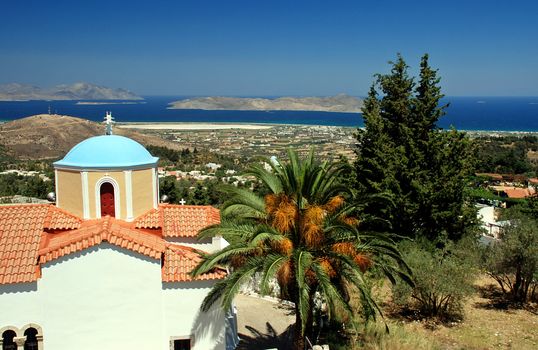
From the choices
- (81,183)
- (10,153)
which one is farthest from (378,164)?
(10,153)

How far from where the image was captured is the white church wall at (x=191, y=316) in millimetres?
11945

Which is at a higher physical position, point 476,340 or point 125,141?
point 125,141

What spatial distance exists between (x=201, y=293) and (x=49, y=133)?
10496 centimetres

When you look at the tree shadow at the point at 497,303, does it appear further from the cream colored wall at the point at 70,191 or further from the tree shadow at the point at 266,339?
the cream colored wall at the point at 70,191

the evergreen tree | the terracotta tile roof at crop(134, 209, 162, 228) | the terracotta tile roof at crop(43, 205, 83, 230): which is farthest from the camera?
the evergreen tree

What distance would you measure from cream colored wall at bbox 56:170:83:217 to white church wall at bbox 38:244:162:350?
2.96 meters

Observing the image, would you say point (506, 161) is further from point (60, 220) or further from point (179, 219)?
point (60, 220)

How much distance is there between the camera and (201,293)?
12.1 meters

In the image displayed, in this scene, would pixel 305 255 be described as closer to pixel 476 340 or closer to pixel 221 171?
pixel 476 340

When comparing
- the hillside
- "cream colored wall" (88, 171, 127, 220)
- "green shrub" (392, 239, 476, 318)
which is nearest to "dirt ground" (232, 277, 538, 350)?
"green shrub" (392, 239, 476, 318)

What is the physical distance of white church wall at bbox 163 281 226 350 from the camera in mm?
11945

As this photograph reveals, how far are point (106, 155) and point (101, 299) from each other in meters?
4.32

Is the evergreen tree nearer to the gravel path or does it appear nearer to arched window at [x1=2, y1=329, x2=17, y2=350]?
the gravel path

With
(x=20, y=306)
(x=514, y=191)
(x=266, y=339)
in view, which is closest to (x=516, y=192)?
(x=514, y=191)
